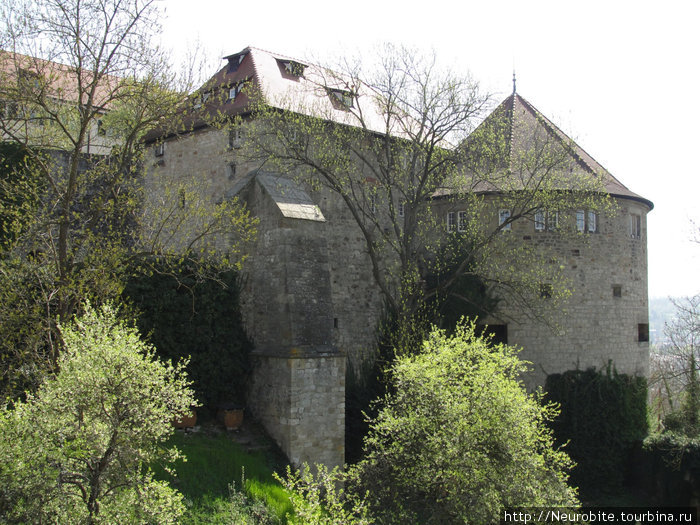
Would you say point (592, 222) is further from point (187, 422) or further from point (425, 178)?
point (187, 422)

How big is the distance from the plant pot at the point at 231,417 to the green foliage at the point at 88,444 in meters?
6.25

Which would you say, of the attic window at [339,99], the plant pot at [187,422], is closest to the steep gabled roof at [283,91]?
the attic window at [339,99]

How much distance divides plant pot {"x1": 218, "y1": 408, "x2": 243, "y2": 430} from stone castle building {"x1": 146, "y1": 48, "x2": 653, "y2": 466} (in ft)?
1.88

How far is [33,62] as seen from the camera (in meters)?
11.8

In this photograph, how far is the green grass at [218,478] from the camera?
12.4 metres

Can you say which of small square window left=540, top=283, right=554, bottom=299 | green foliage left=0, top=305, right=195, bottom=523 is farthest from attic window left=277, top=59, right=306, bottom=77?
green foliage left=0, top=305, right=195, bottom=523

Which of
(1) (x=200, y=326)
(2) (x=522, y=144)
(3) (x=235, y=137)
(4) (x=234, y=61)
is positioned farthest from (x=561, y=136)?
(1) (x=200, y=326)

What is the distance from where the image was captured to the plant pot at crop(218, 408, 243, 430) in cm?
1564

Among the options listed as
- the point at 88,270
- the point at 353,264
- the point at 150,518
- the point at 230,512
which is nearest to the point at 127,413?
the point at 150,518

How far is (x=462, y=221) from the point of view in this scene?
21.4m

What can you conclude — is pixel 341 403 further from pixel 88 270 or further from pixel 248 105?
pixel 248 105

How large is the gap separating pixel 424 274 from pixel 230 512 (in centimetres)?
1024

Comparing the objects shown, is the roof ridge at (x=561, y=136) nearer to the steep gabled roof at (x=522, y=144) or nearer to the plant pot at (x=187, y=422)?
the steep gabled roof at (x=522, y=144)

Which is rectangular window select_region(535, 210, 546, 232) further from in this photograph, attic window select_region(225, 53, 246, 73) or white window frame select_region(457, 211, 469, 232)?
attic window select_region(225, 53, 246, 73)
